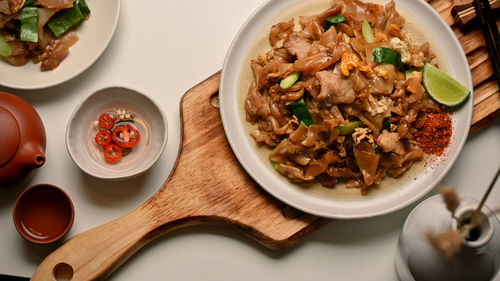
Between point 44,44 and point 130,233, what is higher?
point 44,44

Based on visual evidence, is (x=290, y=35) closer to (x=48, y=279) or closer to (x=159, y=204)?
(x=159, y=204)

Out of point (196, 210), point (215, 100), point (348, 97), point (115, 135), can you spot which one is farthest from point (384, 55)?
point (115, 135)

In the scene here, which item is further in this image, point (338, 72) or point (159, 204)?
point (159, 204)

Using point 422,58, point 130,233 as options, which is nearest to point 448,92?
point 422,58

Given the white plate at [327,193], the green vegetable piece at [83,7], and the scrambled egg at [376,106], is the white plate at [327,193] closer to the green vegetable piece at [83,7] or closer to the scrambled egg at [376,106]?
the scrambled egg at [376,106]

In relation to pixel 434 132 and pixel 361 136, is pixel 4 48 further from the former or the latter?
pixel 434 132

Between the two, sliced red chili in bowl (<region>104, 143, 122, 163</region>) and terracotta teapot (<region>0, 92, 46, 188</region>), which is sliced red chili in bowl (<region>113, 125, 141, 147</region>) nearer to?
sliced red chili in bowl (<region>104, 143, 122, 163</region>)

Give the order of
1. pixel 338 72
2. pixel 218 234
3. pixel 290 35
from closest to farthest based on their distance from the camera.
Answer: pixel 338 72
pixel 290 35
pixel 218 234
